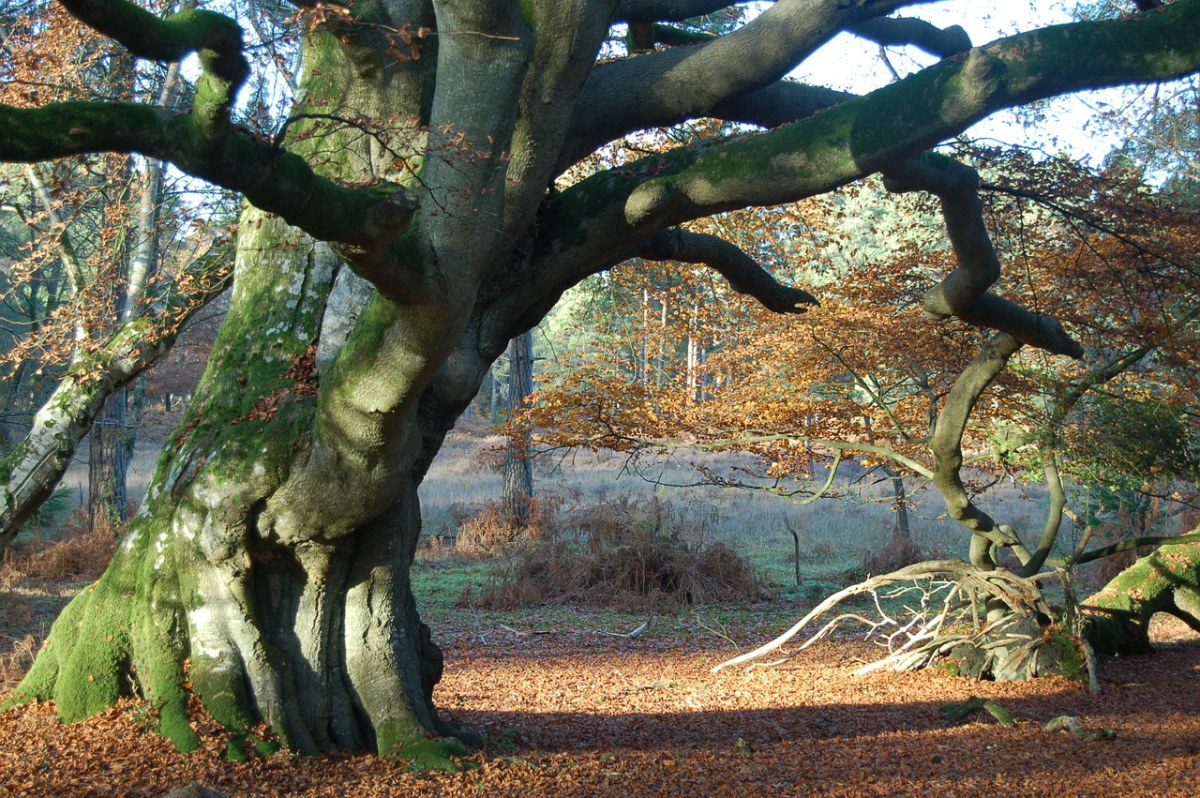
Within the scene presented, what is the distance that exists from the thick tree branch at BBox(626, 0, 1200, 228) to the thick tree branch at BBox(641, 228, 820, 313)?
1371 millimetres

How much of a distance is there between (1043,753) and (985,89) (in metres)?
4.12

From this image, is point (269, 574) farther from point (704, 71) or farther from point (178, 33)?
point (704, 71)

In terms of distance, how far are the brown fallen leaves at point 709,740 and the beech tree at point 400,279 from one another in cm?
29

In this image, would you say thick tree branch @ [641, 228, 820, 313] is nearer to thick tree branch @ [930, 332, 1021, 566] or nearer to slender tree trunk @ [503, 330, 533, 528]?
thick tree branch @ [930, 332, 1021, 566]

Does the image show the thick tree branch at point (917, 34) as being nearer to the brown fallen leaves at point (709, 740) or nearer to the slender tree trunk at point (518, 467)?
the brown fallen leaves at point (709, 740)

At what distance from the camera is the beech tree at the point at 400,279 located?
4.08 metres

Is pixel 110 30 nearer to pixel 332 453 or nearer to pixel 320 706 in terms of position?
pixel 332 453

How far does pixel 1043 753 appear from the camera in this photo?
239 inches

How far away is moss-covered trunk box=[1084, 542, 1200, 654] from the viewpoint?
972 centimetres

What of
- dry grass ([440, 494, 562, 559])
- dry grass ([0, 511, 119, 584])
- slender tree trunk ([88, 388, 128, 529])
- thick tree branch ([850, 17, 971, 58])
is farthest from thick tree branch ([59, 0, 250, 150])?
dry grass ([440, 494, 562, 559])

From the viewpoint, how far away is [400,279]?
3.65 m

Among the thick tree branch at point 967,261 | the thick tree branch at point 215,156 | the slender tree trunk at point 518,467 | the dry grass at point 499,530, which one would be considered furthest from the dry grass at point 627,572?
the thick tree branch at point 215,156

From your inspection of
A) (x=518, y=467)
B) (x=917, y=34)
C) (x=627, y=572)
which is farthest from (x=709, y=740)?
(x=518, y=467)

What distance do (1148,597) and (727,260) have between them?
255 inches
